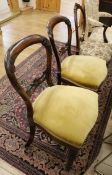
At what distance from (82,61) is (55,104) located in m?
0.63

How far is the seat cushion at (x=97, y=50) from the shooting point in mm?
2131

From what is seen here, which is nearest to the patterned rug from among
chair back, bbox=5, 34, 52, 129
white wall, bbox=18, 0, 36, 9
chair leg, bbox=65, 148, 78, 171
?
chair leg, bbox=65, 148, 78, 171

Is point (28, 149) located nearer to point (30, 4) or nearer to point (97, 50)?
point (97, 50)

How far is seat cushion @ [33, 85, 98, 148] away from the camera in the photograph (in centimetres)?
127

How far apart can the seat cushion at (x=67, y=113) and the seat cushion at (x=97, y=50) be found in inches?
29.0

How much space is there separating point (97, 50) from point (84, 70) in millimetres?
500

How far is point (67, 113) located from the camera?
4.39 ft

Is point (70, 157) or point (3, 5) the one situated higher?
point (3, 5)

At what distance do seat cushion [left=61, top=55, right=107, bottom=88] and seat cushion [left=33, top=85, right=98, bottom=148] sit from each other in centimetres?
22

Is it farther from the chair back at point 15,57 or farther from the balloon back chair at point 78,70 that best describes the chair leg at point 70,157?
the balloon back chair at point 78,70

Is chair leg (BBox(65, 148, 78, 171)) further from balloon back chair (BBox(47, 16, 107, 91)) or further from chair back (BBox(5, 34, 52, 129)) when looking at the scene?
balloon back chair (BBox(47, 16, 107, 91))

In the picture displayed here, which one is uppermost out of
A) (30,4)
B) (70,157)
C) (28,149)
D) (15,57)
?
(15,57)

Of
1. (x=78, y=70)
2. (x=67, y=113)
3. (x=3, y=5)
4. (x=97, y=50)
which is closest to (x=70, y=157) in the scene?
(x=67, y=113)

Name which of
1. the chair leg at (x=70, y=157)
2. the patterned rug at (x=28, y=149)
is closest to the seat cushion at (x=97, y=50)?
the patterned rug at (x=28, y=149)
